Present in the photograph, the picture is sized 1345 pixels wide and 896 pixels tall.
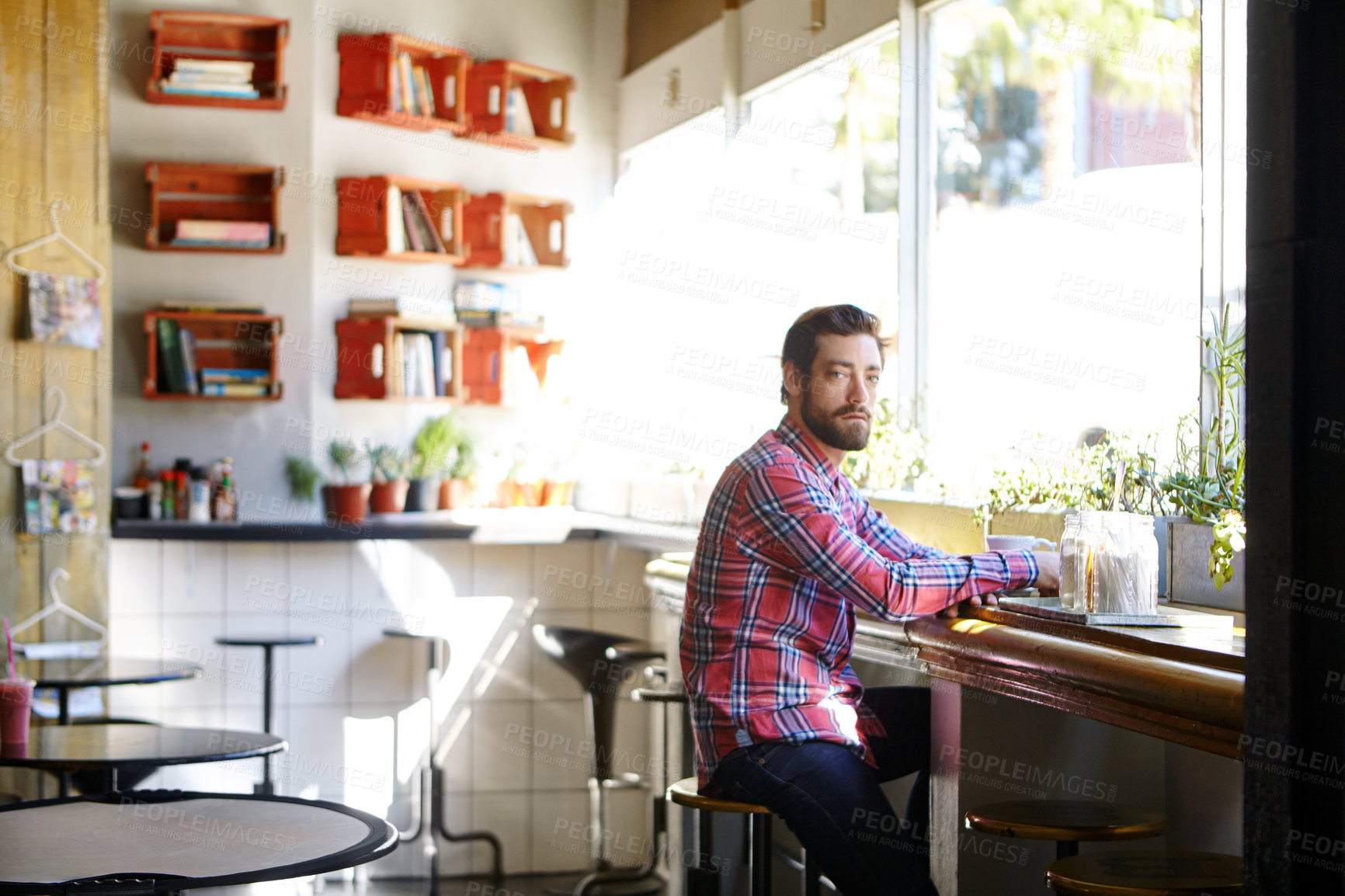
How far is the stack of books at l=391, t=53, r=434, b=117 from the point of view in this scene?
5.70 m

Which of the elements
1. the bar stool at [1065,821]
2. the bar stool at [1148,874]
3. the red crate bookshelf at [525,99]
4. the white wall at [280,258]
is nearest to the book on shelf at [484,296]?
the white wall at [280,258]

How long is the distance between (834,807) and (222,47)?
4553 mm

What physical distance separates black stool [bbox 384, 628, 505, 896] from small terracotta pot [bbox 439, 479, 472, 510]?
0.91 meters

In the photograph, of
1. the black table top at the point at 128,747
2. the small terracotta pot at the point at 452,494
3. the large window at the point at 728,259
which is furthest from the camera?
the small terracotta pot at the point at 452,494

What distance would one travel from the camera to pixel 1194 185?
2.93m

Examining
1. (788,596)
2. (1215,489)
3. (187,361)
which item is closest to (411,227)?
(187,361)

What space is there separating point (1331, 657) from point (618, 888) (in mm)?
3891

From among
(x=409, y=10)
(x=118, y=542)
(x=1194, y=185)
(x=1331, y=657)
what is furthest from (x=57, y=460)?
(x=1331, y=657)

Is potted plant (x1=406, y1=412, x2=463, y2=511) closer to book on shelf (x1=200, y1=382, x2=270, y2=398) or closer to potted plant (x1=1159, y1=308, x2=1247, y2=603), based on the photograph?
book on shelf (x1=200, y1=382, x2=270, y2=398)

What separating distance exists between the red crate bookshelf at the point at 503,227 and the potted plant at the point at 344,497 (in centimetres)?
97

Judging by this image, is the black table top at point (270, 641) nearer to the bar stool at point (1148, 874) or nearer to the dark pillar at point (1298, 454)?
the bar stool at point (1148, 874)

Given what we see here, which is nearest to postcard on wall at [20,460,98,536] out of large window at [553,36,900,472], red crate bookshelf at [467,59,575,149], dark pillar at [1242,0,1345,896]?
large window at [553,36,900,472]

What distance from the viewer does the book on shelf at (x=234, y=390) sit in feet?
18.0

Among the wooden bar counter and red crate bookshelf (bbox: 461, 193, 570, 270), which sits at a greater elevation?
red crate bookshelf (bbox: 461, 193, 570, 270)
